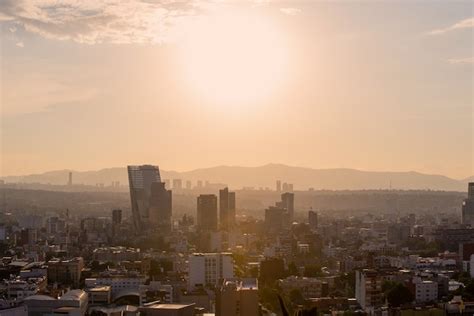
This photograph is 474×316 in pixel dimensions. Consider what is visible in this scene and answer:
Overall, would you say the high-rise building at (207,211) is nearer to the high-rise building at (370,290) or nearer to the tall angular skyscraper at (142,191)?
the tall angular skyscraper at (142,191)

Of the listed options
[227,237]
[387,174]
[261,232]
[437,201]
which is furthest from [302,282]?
[387,174]

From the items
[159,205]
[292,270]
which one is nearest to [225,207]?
[159,205]

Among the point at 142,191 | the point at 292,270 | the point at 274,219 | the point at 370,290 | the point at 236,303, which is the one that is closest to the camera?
the point at 236,303

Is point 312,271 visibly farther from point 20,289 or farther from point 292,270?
point 20,289

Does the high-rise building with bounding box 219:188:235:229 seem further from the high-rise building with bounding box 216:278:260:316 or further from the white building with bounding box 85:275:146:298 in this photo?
the high-rise building with bounding box 216:278:260:316

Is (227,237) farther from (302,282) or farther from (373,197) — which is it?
(373,197)

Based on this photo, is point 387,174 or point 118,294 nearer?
point 118,294

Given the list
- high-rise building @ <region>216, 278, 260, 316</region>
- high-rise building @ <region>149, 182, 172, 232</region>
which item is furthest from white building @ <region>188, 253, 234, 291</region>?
high-rise building @ <region>149, 182, 172, 232</region>

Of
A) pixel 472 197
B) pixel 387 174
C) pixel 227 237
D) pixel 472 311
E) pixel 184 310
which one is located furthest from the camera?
pixel 387 174
